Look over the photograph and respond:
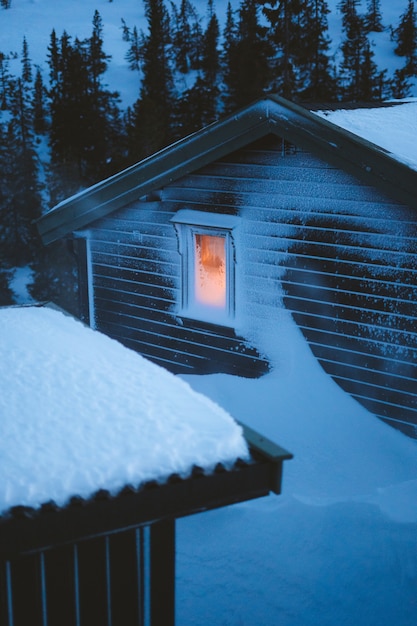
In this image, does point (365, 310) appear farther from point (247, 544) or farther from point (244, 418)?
point (247, 544)

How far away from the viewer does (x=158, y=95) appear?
145 feet

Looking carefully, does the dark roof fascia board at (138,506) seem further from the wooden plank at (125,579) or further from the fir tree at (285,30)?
the fir tree at (285,30)

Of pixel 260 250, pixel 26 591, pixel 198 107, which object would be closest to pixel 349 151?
pixel 260 250

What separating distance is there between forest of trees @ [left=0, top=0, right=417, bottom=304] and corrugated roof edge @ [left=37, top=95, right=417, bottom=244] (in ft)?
63.7

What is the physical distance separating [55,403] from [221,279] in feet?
19.4

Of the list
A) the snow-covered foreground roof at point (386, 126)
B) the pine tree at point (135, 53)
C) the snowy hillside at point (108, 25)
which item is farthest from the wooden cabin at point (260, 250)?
the pine tree at point (135, 53)

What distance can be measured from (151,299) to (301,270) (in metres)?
2.68

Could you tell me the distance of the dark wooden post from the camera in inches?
158

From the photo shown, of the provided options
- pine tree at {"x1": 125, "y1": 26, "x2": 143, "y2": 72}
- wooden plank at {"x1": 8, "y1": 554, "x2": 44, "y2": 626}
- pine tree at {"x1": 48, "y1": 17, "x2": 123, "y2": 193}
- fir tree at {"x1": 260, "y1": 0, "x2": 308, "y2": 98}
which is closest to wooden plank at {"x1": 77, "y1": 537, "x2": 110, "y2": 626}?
wooden plank at {"x1": 8, "y1": 554, "x2": 44, "y2": 626}

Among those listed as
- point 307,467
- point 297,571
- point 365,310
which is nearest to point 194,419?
point 297,571

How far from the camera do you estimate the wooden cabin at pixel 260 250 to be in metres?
8.28

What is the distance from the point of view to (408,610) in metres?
6.07

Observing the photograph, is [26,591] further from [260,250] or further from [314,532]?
[260,250]

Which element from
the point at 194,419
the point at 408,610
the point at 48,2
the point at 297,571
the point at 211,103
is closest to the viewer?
the point at 194,419
